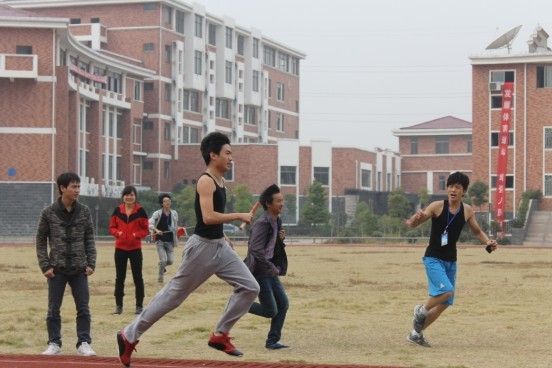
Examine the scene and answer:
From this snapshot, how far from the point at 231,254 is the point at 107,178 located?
70.3 meters

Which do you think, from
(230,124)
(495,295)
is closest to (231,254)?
(495,295)

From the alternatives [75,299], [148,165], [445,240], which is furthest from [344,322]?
[148,165]

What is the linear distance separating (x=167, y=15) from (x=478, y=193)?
2909 cm

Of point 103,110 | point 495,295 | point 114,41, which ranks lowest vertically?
point 495,295

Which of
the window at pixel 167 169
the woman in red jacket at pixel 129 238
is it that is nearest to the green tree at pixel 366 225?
the window at pixel 167 169

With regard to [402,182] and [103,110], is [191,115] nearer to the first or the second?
[103,110]

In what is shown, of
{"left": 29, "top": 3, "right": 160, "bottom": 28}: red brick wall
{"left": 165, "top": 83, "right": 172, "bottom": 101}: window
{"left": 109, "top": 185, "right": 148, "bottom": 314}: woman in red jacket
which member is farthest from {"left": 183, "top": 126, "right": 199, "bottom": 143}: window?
{"left": 109, "top": 185, "right": 148, "bottom": 314}: woman in red jacket

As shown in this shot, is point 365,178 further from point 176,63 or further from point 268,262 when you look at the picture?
point 268,262

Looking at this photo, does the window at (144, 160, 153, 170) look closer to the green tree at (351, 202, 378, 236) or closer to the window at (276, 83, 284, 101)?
the green tree at (351, 202, 378, 236)

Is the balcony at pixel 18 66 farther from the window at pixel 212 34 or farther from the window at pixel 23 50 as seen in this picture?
the window at pixel 212 34

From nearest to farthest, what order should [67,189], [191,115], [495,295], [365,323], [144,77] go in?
[67,189] → [365,323] → [495,295] → [144,77] → [191,115]

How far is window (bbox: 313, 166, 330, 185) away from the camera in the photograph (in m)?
93.2

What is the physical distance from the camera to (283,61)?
373ft

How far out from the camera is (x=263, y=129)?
355ft
